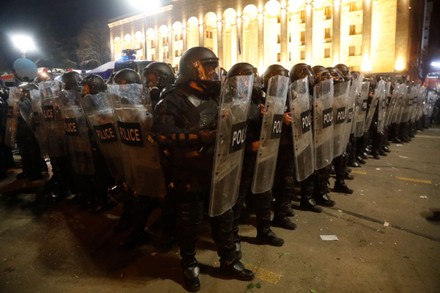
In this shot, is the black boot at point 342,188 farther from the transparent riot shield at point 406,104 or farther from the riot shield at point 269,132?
the transparent riot shield at point 406,104

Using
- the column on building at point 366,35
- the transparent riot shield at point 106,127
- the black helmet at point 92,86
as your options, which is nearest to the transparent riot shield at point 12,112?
the black helmet at point 92,86

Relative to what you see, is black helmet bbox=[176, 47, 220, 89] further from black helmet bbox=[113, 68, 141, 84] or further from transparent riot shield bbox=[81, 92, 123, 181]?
black helmet bbox=[113, 68, 141, 84]

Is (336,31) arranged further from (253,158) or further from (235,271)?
(235,271)

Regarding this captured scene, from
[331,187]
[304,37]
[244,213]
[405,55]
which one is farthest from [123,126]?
[304,37]

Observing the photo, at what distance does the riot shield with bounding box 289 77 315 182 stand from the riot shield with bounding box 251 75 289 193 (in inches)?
13.1

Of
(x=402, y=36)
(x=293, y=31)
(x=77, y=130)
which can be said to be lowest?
(x=77, y=130)

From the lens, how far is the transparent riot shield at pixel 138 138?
10.2 ft

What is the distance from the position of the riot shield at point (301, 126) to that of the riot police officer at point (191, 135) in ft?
3.86

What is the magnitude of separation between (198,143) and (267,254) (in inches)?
65.2

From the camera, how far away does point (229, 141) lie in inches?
100

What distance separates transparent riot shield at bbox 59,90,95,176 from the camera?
4395 millimetres

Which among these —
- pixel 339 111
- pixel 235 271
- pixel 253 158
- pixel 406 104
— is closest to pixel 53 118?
pixel 253 158

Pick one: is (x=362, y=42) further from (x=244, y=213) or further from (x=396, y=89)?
(x=244, y=213)

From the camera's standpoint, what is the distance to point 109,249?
3.63 metres
